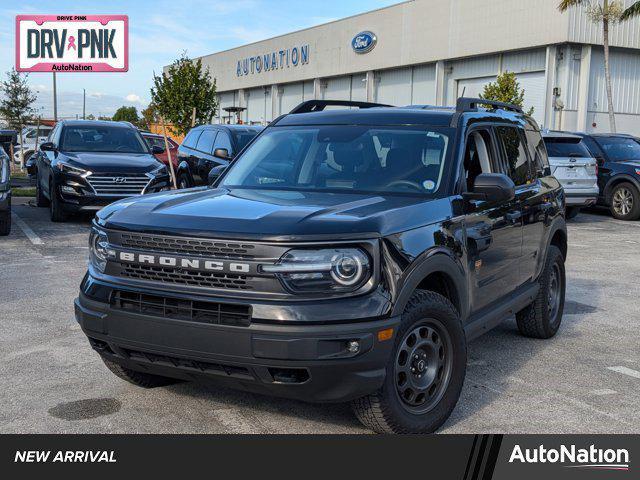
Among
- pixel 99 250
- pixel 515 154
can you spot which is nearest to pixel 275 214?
pixel 99 250

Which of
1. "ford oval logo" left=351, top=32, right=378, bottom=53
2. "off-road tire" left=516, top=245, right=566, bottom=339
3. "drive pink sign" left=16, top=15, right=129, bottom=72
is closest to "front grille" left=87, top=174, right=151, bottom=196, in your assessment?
"off-road tire" left=516, top=245, right=566, bottom=339

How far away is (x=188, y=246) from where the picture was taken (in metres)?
3.85

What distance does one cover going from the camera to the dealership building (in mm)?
32344

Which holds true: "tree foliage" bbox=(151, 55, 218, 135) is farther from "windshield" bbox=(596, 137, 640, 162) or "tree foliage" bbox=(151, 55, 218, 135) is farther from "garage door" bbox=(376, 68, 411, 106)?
"windshield" bbox=(596, 137, 640, 162)

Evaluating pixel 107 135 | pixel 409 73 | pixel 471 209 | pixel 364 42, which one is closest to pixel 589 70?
pixel 409 73

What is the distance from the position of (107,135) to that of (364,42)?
31.4 meters

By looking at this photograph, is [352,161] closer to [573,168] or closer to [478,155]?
[478,155]

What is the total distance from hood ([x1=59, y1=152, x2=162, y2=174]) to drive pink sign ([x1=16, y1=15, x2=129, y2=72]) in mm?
13036

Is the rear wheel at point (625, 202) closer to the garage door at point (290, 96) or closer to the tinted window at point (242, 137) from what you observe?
the tinted window at point (242, 137)

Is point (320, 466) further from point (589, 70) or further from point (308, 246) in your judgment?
point (589, 70)

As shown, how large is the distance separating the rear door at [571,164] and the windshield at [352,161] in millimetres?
11154

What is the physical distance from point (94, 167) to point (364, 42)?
1296 inches

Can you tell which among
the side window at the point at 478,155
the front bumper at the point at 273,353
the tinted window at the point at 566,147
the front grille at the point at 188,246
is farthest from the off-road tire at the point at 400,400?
the tinted window at the point at 566,147

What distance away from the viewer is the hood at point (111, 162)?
13.3 metres
